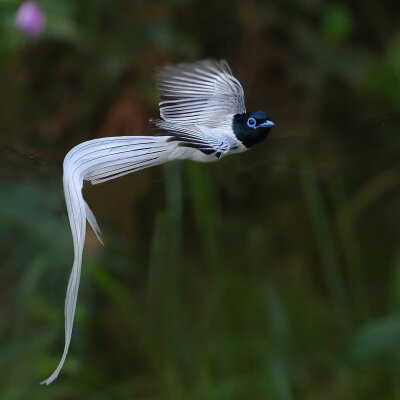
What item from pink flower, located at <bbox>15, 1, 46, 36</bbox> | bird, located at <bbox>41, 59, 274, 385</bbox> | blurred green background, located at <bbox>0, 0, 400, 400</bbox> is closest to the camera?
bird, located at <bbox>41, 59, 274, 385</bbox>

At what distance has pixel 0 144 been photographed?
0.70 feet

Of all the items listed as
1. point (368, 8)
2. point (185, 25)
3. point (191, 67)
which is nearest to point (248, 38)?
point (185, 25)

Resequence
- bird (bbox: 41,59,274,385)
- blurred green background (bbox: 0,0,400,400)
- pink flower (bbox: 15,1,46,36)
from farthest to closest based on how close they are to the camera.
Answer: blurred green background (bbox: 0,0,400,400)
pink flower (bbox: 15,1,46,36)
bird (bbox: 41,59,274,385)

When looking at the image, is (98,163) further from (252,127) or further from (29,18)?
(29,18)

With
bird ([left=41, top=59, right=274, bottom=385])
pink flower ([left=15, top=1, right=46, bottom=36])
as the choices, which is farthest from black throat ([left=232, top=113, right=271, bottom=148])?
pink flower ([left=15, top=1, right=46, bottom=36])

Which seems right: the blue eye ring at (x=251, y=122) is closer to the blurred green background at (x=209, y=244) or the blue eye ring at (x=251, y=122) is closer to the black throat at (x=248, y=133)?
the black throat at (x=248, y=133)

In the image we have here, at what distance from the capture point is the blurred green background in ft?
3.86

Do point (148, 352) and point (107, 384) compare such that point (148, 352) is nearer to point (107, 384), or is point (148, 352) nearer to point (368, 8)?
point (107, 384)

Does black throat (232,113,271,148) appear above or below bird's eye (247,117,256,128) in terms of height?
below

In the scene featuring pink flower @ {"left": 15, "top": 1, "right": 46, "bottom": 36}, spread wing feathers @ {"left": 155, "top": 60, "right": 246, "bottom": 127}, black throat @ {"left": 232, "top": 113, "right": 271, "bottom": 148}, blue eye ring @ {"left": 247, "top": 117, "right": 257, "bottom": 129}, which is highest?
pink flower @ {"left": 15, "top": 1, "right": 46, "bottom": 36}

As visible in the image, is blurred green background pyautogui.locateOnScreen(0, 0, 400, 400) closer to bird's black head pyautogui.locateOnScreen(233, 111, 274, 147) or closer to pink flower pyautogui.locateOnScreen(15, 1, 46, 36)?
pink flower pyautogui.locateOnScreen(15, 1, 46, 36)

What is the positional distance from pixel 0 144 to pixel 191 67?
0.31 ft

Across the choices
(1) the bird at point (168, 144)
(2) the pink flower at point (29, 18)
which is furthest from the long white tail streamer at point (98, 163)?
(2) the pink flower at point (29, 18)

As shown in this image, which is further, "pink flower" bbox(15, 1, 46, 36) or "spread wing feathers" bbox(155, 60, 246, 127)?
"pink flower" bbox(15, 1, 46, 36)
